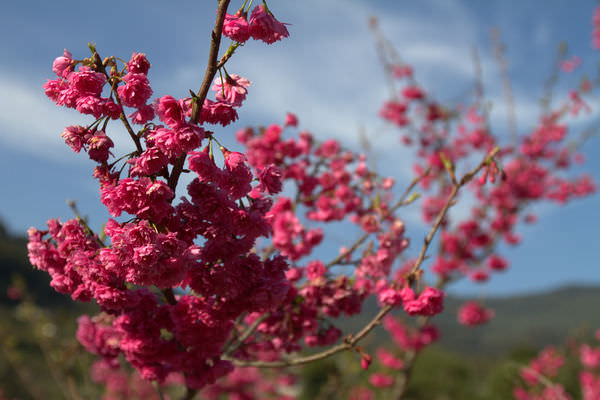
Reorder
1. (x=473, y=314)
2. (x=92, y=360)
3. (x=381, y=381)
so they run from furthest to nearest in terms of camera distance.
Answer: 1. (x=381, y=381)
2. (x=473, y=314)
3. (x=92, y=360)

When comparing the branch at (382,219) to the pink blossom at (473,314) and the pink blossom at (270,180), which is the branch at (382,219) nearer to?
the pink blossom at (270,180)

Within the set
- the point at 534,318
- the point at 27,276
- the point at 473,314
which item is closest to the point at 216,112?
the point at 473,314

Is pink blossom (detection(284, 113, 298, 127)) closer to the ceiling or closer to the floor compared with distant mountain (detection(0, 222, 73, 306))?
closer to the floor

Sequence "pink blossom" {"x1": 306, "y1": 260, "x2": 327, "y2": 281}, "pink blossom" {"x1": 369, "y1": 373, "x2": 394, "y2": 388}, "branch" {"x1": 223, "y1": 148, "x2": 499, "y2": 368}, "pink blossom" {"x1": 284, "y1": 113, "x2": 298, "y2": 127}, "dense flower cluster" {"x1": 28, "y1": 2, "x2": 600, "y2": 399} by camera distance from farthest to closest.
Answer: "pink blossom" {"x1": 369, "y1": 373, "x2": 394, "y2": 388}
"pink blossom" {"x1": 284, "y1": 113, "x2": 298, "y2": 127}
"pink blossom" {"x1": 306, "y1": 260, "x2": 327, "y2": 281}
"branch" {"x1": 223, "y1": 148, "x2": 499, "y2": 368}
"dense flower cluster" {"x1": 28, "y1": 2, "x2": 600, "y2": 399}

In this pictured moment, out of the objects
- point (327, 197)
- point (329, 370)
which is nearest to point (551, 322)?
point (329, 370)

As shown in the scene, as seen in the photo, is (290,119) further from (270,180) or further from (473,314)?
(473,314)

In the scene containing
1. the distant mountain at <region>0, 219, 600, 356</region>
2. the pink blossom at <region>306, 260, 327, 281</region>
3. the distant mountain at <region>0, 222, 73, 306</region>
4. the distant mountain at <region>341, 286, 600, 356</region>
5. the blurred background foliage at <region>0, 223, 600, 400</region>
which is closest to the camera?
the pink blossom at <region>306, 260, 327, 281</region>

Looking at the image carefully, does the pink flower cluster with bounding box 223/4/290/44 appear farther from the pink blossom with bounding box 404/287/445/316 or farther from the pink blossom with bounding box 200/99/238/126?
the pink blossom with bounding box 404/287/445/316

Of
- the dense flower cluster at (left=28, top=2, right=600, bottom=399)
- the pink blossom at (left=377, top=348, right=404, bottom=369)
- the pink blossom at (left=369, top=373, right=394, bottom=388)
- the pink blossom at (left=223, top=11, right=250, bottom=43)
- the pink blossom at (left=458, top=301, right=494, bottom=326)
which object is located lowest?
the dense flower cluster at (left=28, top=2, right=600, bottom=399)

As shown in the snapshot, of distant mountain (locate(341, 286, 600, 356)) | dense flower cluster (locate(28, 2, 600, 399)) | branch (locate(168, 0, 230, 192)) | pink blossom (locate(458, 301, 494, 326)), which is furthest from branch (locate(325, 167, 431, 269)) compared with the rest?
distant mountain (locate(341, 286, 600, 356))

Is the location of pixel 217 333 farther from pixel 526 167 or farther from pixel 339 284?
pixel 526 167

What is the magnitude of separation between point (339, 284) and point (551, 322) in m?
53.9

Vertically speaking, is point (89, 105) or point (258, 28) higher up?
point (258, 28)

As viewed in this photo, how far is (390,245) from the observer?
2.39 meters
